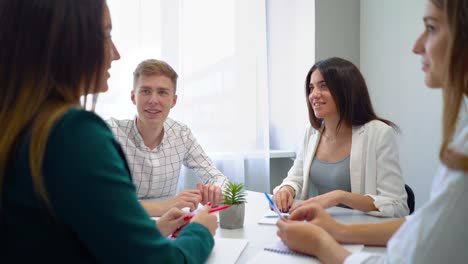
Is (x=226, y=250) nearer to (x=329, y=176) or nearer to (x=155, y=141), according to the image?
(x=329, y=176)

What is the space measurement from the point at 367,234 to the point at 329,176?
31.4 inches

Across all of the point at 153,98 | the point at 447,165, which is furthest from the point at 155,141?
the point at 447,165

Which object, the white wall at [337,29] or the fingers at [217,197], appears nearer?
the fingers at [217,197]

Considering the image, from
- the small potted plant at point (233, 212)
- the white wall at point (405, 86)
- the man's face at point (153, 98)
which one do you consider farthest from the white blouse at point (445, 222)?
the white wall at point (405, 86)

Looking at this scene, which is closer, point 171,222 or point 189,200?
point 171,222

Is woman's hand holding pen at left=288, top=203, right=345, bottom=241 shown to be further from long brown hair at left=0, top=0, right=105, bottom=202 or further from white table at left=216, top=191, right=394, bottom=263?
long brown hair at left=0, top=0, right=105, bottom=202

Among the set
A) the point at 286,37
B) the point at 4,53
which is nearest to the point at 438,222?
the point at 4,53

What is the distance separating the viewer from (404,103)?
8.86 ft

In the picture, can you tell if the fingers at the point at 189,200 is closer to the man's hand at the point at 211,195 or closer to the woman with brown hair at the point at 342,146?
the man's hand at the point at 211,195

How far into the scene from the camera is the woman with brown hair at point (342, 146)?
1.65 meters

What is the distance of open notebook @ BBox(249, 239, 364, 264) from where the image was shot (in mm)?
924

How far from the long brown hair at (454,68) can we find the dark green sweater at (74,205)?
1.84 ft

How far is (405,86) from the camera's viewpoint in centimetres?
269

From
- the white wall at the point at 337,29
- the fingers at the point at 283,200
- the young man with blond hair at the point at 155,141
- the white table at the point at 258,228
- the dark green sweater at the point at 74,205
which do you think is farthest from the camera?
the white wall at the point at 337,29
